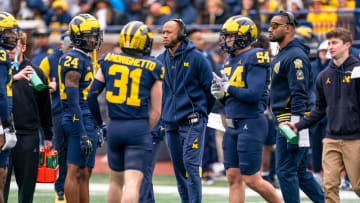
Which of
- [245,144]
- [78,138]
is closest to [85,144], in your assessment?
[78,138]

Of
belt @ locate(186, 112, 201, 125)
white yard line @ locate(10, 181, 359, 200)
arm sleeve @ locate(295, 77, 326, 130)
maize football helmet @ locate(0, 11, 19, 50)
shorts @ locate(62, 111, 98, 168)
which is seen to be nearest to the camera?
maize football helmet @ locate(0, 11, 19, 50)

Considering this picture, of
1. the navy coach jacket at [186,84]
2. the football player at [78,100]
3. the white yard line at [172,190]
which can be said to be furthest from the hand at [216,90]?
the white yard line at [172,190]

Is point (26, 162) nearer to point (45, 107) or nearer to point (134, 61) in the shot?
point (45, 107)

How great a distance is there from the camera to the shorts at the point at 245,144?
25.1 feet

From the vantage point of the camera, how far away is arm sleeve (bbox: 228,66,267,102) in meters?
7.62

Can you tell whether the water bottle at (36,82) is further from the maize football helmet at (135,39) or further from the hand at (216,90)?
the hand at (216,90)

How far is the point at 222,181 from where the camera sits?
12.8 m

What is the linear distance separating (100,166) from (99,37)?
6943 millimetres

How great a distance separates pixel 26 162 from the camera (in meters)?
8.19

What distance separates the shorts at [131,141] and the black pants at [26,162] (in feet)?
5.98

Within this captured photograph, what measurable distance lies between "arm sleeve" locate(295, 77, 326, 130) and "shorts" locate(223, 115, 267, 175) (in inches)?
23.5

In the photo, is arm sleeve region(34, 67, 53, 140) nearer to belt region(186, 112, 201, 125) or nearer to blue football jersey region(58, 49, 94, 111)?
blue football jersey region(58, 49, 94, 111)

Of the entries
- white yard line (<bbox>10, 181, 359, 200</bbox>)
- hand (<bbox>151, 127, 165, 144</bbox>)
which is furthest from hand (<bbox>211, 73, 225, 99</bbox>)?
white yard line (<bbox>10, 181, 359, 200</bbox>)

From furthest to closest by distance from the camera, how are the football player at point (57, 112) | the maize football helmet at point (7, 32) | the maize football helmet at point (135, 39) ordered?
the football player at point (57, 112), the maize football helmet at point (7, 32), the maize football helmet at point (135, 39)
